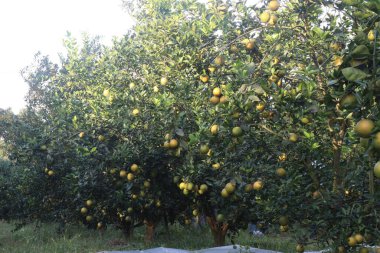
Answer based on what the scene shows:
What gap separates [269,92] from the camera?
145 inches

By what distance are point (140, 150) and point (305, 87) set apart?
11.0ft

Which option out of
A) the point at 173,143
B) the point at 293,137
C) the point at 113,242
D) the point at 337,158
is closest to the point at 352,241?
the point at 337,158

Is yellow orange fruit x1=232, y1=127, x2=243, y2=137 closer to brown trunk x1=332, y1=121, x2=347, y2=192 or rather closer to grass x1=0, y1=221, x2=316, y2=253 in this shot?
brown trunk x1=332, y1=121, x2=347, y2=192

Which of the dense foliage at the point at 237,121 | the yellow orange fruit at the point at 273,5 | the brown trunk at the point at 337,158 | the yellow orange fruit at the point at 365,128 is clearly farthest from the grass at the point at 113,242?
the yellow orange fruit at the point at 365,128

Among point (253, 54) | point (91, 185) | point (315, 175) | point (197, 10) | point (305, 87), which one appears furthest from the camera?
point (91, 185)

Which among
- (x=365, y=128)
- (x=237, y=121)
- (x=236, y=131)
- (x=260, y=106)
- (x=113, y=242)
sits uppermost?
(x=260, y=106)

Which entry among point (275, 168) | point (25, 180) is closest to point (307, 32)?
point (275, 168)

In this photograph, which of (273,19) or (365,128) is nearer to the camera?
(365,128)

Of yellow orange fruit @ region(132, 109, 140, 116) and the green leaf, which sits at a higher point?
yellow orange fruit @ region(132, 109, 140, 116)

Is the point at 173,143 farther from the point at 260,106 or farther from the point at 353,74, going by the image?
the point at 353,74

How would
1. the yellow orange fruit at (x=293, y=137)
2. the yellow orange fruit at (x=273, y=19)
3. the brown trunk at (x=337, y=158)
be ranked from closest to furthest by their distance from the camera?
the yellow orange fruit at (x=293, y=137) < the yellow orange fruit at (x=273, y=19) < the brown trunk at (x=337, y=158)

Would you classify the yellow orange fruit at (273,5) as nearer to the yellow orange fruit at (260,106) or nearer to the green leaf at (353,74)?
the yellow orange fruit at (260,106)

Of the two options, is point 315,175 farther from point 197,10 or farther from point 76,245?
point 76,245

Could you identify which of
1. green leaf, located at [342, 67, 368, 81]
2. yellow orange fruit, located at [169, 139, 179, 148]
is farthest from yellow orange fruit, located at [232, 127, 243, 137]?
green leaf, located at [342, 67, 368, 81]
